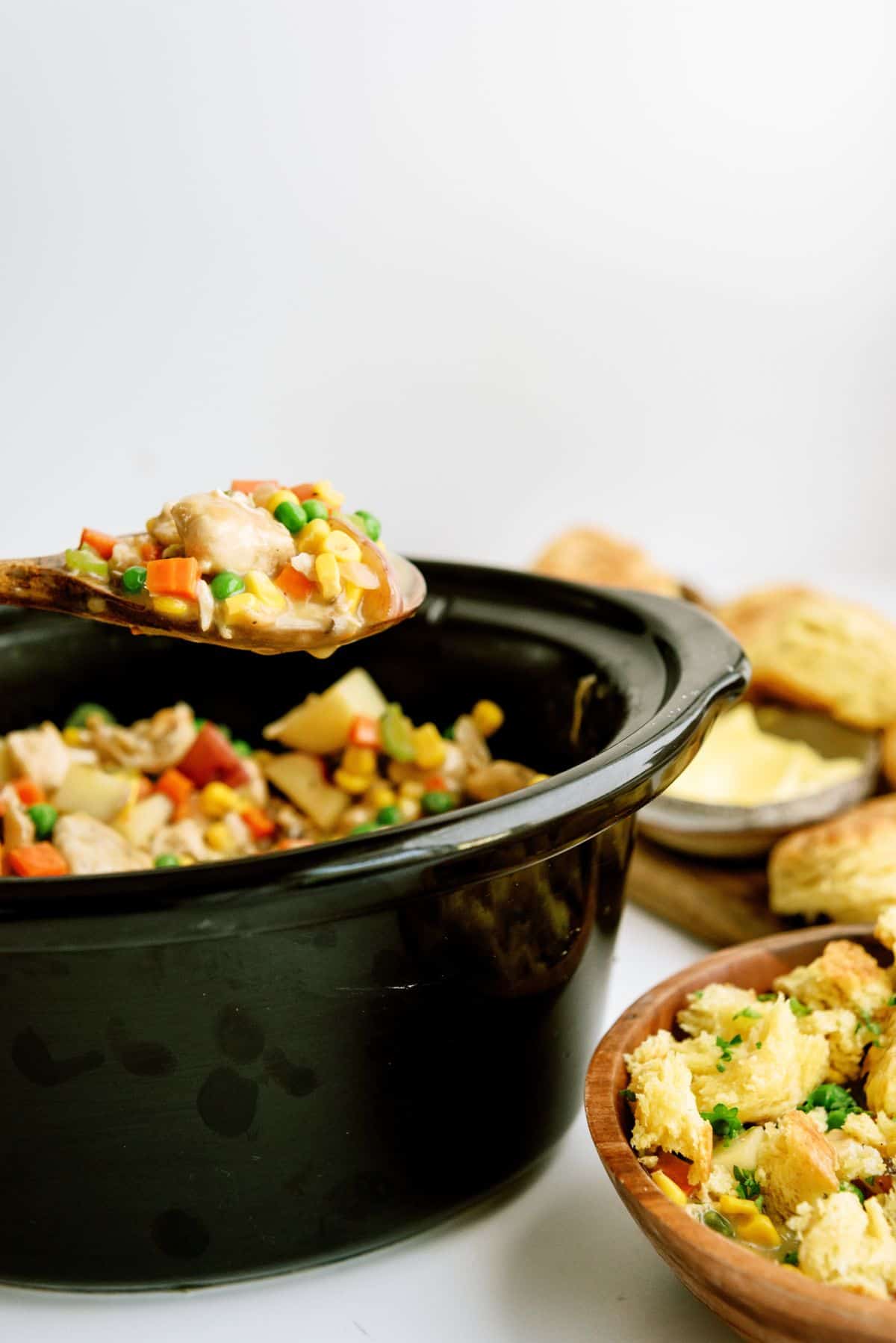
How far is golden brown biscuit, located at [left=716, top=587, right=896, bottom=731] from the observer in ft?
7.77

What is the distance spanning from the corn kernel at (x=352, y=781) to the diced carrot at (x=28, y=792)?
1.30ft

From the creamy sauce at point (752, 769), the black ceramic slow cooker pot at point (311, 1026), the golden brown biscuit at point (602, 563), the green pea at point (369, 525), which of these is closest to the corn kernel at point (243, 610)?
the green pea at point (369, 525)

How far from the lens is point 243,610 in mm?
1335

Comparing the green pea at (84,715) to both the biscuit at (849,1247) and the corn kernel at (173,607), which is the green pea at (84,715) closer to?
the corn kernel at (173,607)

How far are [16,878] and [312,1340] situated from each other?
56cm

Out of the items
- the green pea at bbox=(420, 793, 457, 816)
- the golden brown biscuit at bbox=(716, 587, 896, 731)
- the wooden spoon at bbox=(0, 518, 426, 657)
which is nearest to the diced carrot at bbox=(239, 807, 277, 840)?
the green pea at bbox=(420, 793, 457, 816)

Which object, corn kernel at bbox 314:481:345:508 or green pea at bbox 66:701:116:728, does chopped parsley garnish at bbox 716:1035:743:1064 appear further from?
green pea at bbox 66:701:116:728

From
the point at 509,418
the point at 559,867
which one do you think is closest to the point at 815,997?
the point at 559,867

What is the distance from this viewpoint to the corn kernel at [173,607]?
4.45 feet

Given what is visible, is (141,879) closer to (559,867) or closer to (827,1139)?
(559,867)

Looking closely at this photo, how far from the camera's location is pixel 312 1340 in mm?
1242

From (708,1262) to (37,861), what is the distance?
917 mm

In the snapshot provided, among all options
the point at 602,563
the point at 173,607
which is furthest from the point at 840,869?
the point at 602,563

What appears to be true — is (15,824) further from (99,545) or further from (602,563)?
(602,563)
